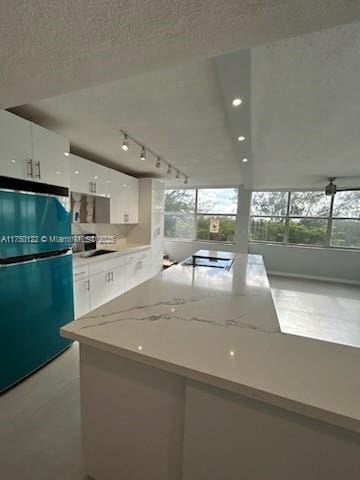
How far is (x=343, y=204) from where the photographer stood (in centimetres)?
536

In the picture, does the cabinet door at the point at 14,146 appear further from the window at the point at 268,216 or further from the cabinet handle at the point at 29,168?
the window at the point at 268,216

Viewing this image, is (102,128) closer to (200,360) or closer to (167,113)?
(167,113)

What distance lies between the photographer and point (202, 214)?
640 cm

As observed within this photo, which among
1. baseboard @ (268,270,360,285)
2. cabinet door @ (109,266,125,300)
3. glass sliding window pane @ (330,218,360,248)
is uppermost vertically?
glass sliding window pane @ (330,218,360,248)

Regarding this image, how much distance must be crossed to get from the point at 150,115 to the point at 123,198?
2.17 meters

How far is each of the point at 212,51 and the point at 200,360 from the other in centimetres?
126

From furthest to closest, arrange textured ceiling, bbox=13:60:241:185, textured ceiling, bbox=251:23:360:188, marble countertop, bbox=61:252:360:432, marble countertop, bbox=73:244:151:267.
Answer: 1. marble countertop, bbox=73:244:151:267
2. textured ceiling, bbox=13:60:241:185
3. textured ceiling, bbox=251:23:360:188
4. marble countertop, bbox=61:252:360:432

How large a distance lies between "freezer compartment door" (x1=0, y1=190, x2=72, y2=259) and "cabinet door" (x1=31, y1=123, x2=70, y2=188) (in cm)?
18

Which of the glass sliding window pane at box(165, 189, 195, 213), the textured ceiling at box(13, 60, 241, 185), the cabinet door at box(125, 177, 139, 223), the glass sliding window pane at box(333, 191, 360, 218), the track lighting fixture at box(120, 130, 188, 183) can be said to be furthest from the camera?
the glass sliding window pane at box(165, 189, 195, 213)

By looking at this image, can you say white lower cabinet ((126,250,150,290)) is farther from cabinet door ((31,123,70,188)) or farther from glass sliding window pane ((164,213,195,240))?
glass sliding window pane ((164,213,195,240))

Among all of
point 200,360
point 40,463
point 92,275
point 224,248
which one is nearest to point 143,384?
point 200,360

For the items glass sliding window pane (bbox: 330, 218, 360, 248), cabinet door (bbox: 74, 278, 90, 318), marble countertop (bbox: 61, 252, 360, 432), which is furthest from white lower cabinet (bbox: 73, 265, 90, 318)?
glass sliding window pane (bbox: 330, 218, 360, 248)

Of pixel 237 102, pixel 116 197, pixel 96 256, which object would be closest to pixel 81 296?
pixel 96 256

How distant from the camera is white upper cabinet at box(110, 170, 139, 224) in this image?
12.1 feet
